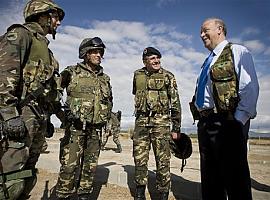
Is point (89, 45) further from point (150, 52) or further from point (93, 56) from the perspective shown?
point (150, 52)

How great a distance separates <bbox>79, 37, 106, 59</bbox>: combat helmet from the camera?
4110 millimetres

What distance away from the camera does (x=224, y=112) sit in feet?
8.88

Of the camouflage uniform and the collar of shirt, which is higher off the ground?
the collar of shirt

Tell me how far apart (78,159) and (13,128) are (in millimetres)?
1810

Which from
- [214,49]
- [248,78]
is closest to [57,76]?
[214,49]

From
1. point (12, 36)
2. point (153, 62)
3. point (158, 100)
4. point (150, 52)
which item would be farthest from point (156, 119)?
point (12, 36)

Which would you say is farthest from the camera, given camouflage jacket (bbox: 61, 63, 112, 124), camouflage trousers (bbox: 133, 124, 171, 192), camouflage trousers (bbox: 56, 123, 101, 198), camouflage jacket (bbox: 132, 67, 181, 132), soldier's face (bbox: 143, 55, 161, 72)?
soldier's face (bbox: 143, 55, 161, 72)

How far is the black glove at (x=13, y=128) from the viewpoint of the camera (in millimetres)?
2121

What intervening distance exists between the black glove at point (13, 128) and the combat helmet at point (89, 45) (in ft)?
6.98

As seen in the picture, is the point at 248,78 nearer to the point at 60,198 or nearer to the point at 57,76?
the point at 57,76

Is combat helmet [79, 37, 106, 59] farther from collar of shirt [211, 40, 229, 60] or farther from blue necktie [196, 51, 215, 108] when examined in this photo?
collar of shirt [211, 40, 229, 60]

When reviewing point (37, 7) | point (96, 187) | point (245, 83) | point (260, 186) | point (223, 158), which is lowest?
point (96, 187)

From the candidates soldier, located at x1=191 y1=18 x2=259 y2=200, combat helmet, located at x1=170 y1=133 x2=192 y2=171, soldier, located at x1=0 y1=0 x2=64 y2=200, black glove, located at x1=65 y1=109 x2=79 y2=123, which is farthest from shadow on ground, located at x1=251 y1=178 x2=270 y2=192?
soldier, located at x1=0 y1=0 x2=64 y2=200

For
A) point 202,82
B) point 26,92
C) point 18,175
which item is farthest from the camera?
point 202,82
